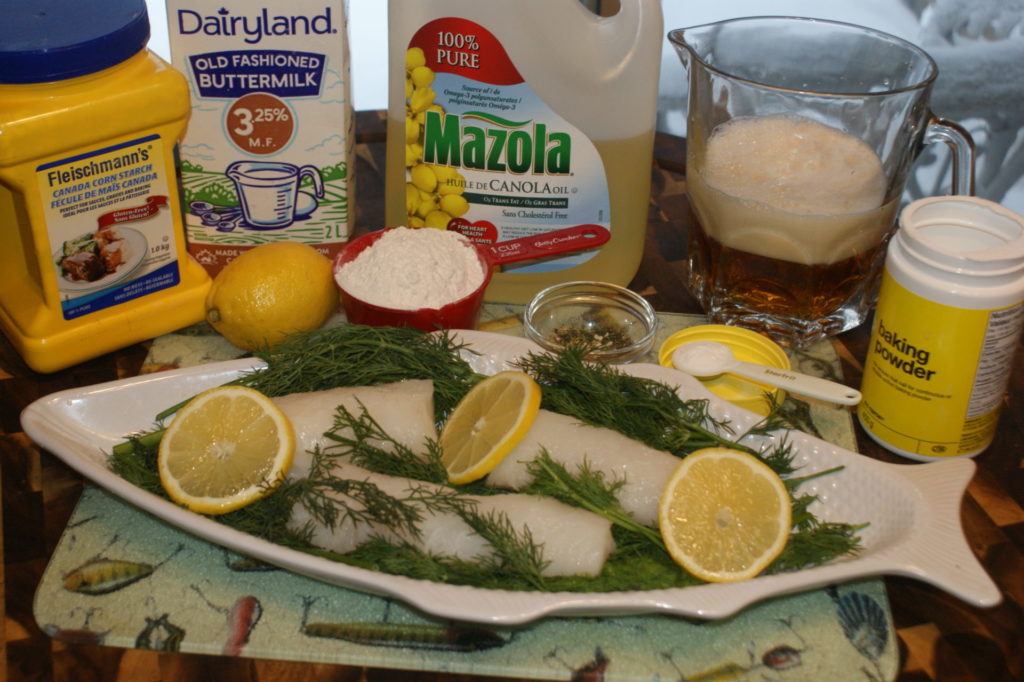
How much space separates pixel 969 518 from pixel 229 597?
738 mm

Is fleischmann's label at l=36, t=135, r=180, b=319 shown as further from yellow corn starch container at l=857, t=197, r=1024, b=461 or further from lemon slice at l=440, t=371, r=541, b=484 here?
yellow corn starch container at l=857, t=197, r=1024, b=461

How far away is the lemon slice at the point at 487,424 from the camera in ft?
3.33

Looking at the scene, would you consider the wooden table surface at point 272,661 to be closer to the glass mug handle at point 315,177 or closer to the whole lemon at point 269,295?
the whole lemon at point 269,295

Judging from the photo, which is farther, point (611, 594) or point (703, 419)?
point (703, 419)

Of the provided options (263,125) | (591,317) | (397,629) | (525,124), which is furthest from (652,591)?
(263,125)

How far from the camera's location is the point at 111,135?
1.11 meters

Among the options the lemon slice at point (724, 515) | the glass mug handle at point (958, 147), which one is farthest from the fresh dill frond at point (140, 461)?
the glass mug handle at point (958, 147)

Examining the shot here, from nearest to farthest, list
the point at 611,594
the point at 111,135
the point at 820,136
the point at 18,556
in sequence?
the point at 611,594, the point at 18,556, the point at 111,135, the point at 820,136

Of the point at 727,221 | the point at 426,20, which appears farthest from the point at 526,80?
the point at 727,221

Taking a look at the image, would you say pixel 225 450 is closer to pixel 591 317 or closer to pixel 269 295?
pixel 269 295

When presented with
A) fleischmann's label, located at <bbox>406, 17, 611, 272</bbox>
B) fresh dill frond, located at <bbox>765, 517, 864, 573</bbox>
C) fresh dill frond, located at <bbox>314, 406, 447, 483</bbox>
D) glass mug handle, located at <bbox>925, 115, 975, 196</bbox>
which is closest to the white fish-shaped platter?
fresh dill frond, located at <bbox>765, 517, 864, 573</bbox>

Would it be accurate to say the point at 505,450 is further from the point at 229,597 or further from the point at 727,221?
the point at 727,221

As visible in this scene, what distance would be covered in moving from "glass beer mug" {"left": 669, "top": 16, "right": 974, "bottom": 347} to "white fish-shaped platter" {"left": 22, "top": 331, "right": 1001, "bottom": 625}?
0.81 feet

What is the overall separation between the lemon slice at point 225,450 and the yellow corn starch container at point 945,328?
2.03 feet
